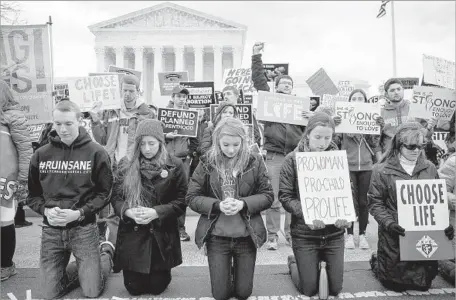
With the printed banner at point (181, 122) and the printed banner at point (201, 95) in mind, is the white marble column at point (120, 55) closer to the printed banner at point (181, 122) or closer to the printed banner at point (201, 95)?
the printed banner at point (201, 95)

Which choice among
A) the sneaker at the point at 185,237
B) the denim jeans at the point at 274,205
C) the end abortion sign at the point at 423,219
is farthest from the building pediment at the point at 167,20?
the end abortion sign at the point at 423,219

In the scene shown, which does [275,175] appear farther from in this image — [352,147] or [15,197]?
[15,197]

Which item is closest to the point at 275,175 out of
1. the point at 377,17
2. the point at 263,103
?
the point at 263,103

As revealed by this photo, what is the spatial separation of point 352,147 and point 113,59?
155 ft

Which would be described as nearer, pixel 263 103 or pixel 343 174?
pixel 343 174

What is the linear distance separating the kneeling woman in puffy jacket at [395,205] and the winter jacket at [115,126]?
276 centimetres

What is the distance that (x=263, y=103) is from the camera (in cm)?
529

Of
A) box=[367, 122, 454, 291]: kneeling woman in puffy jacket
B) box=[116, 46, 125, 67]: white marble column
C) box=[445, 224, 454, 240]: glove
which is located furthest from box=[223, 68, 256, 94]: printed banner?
box=[116, 46, 125, 67]: white marble column

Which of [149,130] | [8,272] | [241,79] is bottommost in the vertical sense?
[8,272]

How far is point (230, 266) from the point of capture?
3584 millimetres

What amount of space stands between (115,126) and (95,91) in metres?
0.80

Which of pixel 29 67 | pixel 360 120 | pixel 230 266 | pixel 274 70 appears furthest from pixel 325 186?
pixel 274 70

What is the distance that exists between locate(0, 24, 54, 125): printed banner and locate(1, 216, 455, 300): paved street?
1.69 m

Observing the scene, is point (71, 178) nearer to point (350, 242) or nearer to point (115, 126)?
point (115, 126)
